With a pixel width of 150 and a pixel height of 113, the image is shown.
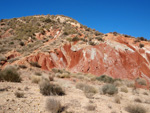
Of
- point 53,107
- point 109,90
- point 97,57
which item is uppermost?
point 97,57

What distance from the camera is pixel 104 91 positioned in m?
10.0

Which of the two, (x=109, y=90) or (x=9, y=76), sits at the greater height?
(x=9, y=76)

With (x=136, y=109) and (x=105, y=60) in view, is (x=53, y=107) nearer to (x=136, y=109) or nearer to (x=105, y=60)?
(x=136, y=109)

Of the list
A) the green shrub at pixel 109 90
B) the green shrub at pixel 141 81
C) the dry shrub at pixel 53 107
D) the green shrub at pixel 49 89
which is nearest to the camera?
the dry shrub at pixel 53 107

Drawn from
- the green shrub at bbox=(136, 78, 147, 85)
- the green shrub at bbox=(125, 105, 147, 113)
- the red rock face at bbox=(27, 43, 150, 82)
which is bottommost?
the green shrub at bbox=(125, 105, 147, 113)

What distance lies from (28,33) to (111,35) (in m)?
21.7

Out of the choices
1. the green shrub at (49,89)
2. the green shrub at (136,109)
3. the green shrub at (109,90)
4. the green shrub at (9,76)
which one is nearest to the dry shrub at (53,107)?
the green shrub at (49,89)

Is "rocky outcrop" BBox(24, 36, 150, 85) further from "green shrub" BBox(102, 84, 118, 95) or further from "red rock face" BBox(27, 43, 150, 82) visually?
"green shrub" BBox(102, 84, 118, 95)

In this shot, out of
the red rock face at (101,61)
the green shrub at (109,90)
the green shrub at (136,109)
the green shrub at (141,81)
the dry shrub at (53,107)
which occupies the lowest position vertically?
the green shrub at (136,109)

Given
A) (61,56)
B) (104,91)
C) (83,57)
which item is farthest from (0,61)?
(104,91)

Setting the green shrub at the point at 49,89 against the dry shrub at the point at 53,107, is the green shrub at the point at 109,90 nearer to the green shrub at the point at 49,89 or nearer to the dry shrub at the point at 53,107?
the green shrub at the point at 49,89

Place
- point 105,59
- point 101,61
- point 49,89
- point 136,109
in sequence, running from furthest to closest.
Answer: point 105,59 → point 101,61 → point 49,89 → point 136,109

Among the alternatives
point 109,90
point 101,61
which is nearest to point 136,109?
point 109,90

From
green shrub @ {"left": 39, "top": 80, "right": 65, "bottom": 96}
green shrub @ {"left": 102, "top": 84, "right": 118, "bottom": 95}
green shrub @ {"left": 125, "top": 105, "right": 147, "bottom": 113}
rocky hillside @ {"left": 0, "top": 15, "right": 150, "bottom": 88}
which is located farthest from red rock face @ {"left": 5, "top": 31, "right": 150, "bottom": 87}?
green shrub @ {"left": 125, "top": 105, "right": 147, "bottom": 113}
